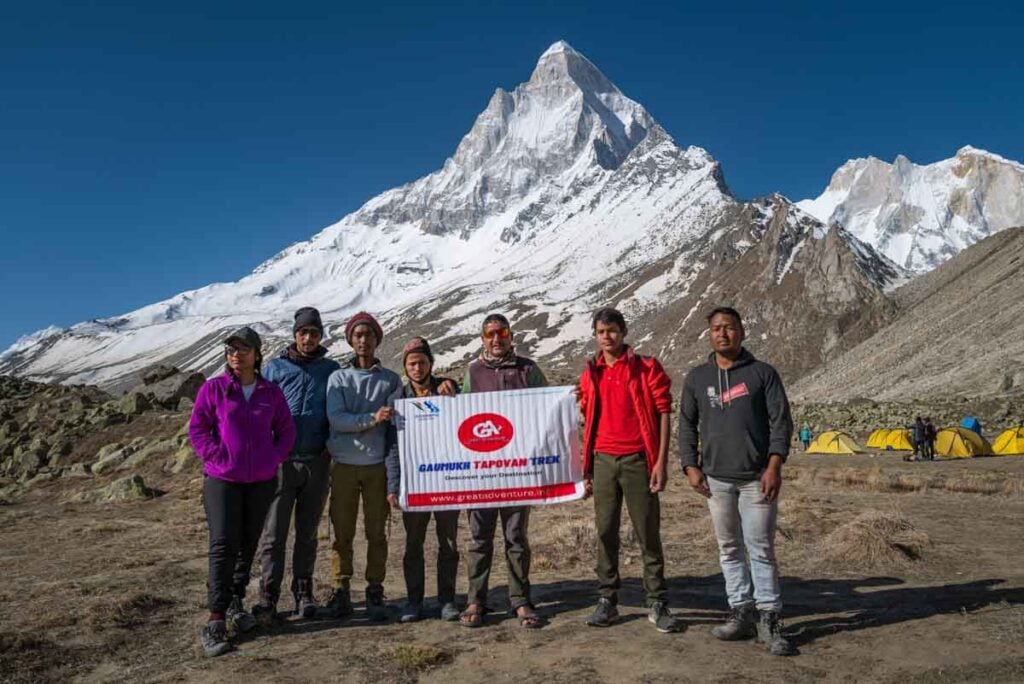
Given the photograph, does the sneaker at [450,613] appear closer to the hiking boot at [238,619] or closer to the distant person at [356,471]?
the distant person at [356,471]

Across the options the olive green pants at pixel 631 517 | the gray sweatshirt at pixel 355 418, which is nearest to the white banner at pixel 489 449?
the gray sweatshirt at pixel 355 418

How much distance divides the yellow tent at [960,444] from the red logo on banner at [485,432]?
92.2 feet

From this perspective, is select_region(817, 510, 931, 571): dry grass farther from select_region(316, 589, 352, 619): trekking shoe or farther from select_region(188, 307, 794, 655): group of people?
select_region(316, 589, 352, 619): trekking shoe

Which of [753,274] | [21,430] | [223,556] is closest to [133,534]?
[223,556]

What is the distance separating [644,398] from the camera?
19.8 ft

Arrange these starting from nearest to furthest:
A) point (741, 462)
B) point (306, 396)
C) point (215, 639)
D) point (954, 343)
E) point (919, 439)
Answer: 1. point (741, 462)
2. point (215, 639)
3. point (306, 396)
4. point (919, 439)
5. point (954, 343)

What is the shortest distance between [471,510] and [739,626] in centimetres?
255

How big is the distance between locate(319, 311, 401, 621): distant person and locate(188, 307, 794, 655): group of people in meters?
0.01

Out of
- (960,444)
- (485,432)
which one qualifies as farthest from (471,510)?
(960,444)

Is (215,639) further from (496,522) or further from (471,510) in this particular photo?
(496,522)

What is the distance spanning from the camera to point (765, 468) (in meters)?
5.46

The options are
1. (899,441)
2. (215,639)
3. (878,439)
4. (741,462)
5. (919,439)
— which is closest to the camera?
(741,462)

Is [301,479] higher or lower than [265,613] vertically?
higher

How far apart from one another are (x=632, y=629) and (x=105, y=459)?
1971cm
